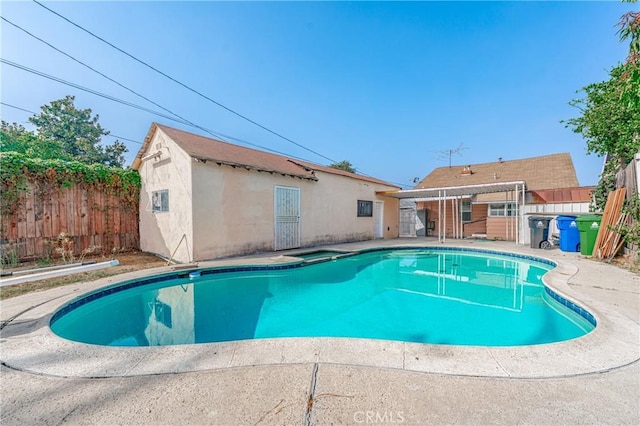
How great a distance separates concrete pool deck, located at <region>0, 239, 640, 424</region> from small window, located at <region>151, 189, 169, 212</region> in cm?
637

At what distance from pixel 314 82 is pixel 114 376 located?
1731cm

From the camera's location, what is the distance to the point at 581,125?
404 inches

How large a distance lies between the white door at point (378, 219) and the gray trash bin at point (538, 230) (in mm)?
7306

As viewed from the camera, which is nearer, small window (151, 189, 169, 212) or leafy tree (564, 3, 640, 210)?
leafy tree (564, 3, 640, 210)

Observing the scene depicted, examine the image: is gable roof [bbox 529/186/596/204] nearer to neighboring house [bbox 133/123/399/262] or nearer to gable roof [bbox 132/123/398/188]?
neighboring house [bbox 133/123/399/262]

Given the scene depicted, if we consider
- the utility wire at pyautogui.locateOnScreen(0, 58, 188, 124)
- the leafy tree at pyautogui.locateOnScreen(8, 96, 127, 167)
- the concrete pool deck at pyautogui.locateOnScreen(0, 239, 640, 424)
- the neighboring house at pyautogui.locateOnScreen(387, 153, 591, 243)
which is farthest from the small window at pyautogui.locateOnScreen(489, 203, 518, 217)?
the leafy tree at pyautogui.locateOnScreen(8, 96, 127, 167)

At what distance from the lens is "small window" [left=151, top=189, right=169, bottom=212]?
914 centimetres

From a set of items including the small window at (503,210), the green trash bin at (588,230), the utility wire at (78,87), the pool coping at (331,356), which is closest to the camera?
the pool coping at (331,356)

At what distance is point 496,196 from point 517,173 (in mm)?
3833

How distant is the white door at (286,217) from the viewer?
10.6 metres

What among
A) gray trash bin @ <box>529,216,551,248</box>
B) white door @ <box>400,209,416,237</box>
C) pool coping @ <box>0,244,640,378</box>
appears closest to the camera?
pool coping @ <box>0,244,640,378</box>

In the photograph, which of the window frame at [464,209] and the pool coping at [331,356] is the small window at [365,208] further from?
the pool coping at [331,356]

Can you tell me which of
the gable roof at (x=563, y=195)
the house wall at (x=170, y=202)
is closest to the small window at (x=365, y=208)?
the gable roof at (x=563, y=195)

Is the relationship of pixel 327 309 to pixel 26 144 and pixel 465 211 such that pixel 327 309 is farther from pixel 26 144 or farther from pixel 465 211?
pixel 26 144
